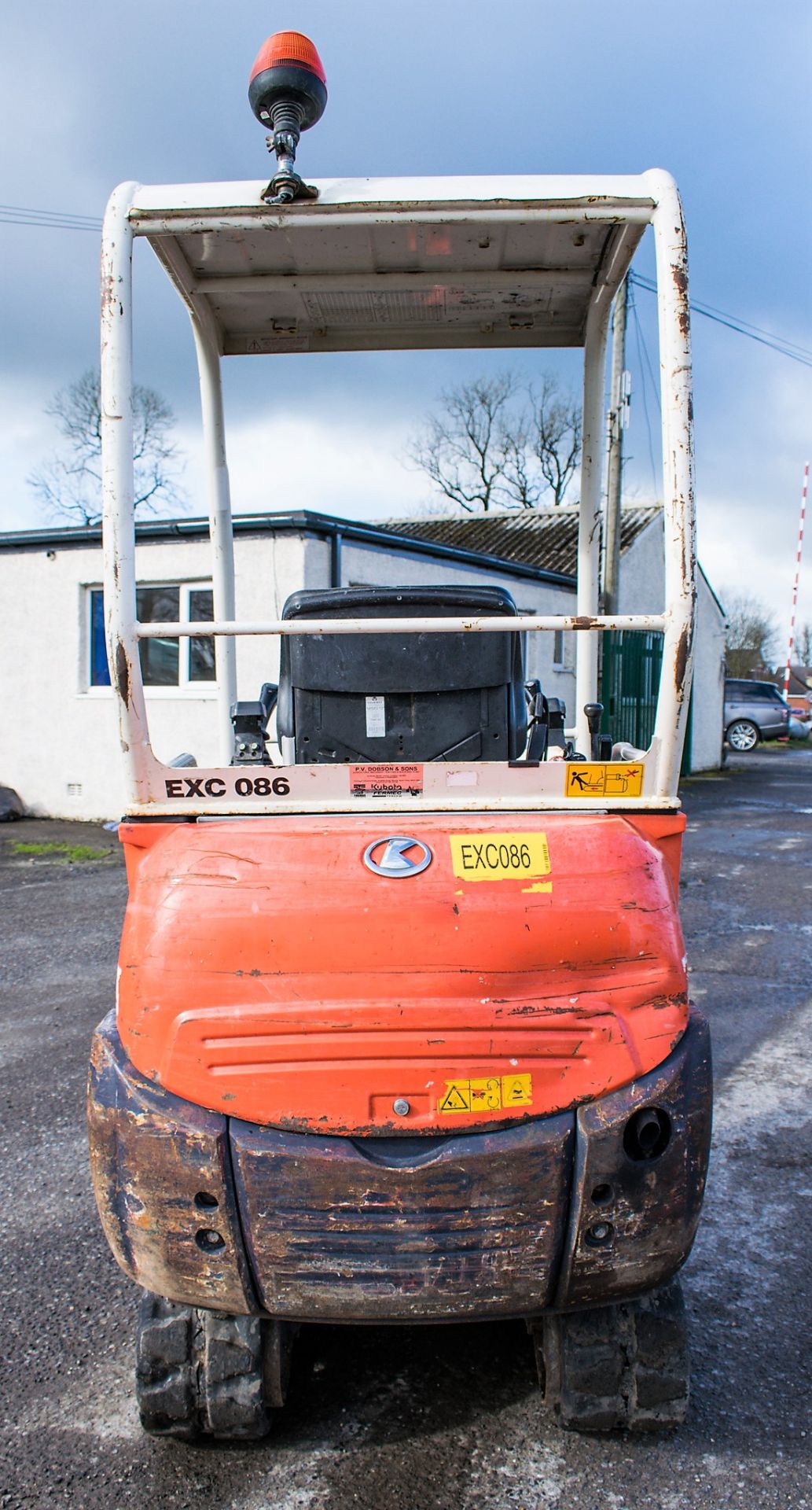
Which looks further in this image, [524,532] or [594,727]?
[524,532]

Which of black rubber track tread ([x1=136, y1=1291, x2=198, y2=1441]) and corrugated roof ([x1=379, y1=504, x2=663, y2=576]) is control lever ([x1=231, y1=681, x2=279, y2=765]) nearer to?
black rubber track tread ([x1=136, y1=1291, x2=198, y2=1441])

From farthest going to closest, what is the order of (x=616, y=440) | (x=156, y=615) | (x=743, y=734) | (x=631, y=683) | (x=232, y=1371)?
(x=743, y=734), (x=631, y=683), (x=616, y=440), (x=156, y=615), (x=232, y=1371)

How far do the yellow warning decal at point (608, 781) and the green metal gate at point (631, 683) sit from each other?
13.3 meters

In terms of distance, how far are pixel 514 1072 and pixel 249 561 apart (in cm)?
1008

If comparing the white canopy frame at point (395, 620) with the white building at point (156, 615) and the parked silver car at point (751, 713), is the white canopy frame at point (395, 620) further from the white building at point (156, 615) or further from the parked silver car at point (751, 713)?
the parked silver car at point (751, 713)

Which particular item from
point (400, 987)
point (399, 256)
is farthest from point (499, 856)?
point (399, 256)

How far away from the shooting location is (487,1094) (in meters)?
2.08

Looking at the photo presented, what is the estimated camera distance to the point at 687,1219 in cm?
220

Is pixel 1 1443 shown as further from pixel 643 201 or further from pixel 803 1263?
pixel 643 201

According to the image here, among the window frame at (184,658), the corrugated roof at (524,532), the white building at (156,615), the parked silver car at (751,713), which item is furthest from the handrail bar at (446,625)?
the parked silver car at (751,713)

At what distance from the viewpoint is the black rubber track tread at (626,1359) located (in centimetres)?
237

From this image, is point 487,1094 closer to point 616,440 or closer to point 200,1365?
point 200,1365

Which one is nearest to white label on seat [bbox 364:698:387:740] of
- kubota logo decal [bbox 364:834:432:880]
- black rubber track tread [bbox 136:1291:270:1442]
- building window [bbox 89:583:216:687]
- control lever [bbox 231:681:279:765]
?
control lever [bbox 231:681:279:765]

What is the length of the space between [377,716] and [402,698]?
3.9 inches
